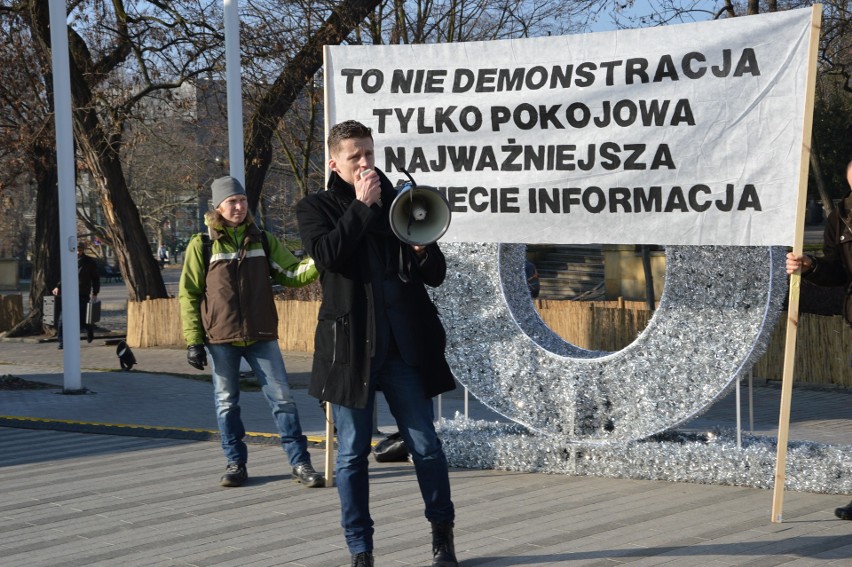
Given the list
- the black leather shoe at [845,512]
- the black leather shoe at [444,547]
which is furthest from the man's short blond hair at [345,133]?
the black leather shoe at [845,512]

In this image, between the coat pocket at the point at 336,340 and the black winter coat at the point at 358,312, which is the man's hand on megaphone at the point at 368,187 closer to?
the black winter coat at the point at 358,312

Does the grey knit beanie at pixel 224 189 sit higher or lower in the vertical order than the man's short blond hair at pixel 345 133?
lower

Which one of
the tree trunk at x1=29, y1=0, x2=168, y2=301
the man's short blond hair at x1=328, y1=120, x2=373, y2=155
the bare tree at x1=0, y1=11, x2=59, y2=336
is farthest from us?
the bare tree at x1=0, y1=11, x2=59, y2=336

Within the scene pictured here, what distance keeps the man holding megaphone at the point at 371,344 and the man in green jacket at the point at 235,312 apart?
7.06 feet

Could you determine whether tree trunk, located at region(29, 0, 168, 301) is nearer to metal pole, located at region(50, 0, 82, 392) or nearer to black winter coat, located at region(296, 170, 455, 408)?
metal pole, located at region(50, 0, 82, 392)

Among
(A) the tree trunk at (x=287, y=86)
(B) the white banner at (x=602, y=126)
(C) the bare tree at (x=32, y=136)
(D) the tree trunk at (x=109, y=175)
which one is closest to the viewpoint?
(B) the white banner at (x=602, y=126)

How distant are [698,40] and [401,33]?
15203 millimetres

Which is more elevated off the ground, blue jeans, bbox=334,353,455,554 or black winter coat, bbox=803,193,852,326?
black winter coat, bbox=803,193,852,326

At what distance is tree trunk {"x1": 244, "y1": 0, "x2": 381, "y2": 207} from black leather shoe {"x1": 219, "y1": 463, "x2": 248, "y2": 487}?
410 inches

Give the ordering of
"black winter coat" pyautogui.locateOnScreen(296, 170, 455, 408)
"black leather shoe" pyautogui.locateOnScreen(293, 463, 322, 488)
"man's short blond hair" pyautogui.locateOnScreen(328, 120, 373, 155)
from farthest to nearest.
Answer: "black leather shoe" pyautogui.locateOnScreen(293, 463, 322, 488)
"man's short blond hair" pyautogui.locateOnScreen(328, 120, 373, 155)
"black winter coat" pyautogui.locateOnScreen(296, 170, 455, 408)

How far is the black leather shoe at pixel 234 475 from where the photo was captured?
286 inches

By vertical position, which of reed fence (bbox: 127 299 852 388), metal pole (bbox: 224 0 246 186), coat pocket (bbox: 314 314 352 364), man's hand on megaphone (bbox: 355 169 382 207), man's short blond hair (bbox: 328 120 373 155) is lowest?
reed fence (bbox: 127 299 852 388)

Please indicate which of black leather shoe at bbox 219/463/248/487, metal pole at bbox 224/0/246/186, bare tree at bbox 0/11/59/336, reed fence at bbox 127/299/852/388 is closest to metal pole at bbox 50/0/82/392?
metal pole at bbox 224/0/246/186

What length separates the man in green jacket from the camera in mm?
7230
